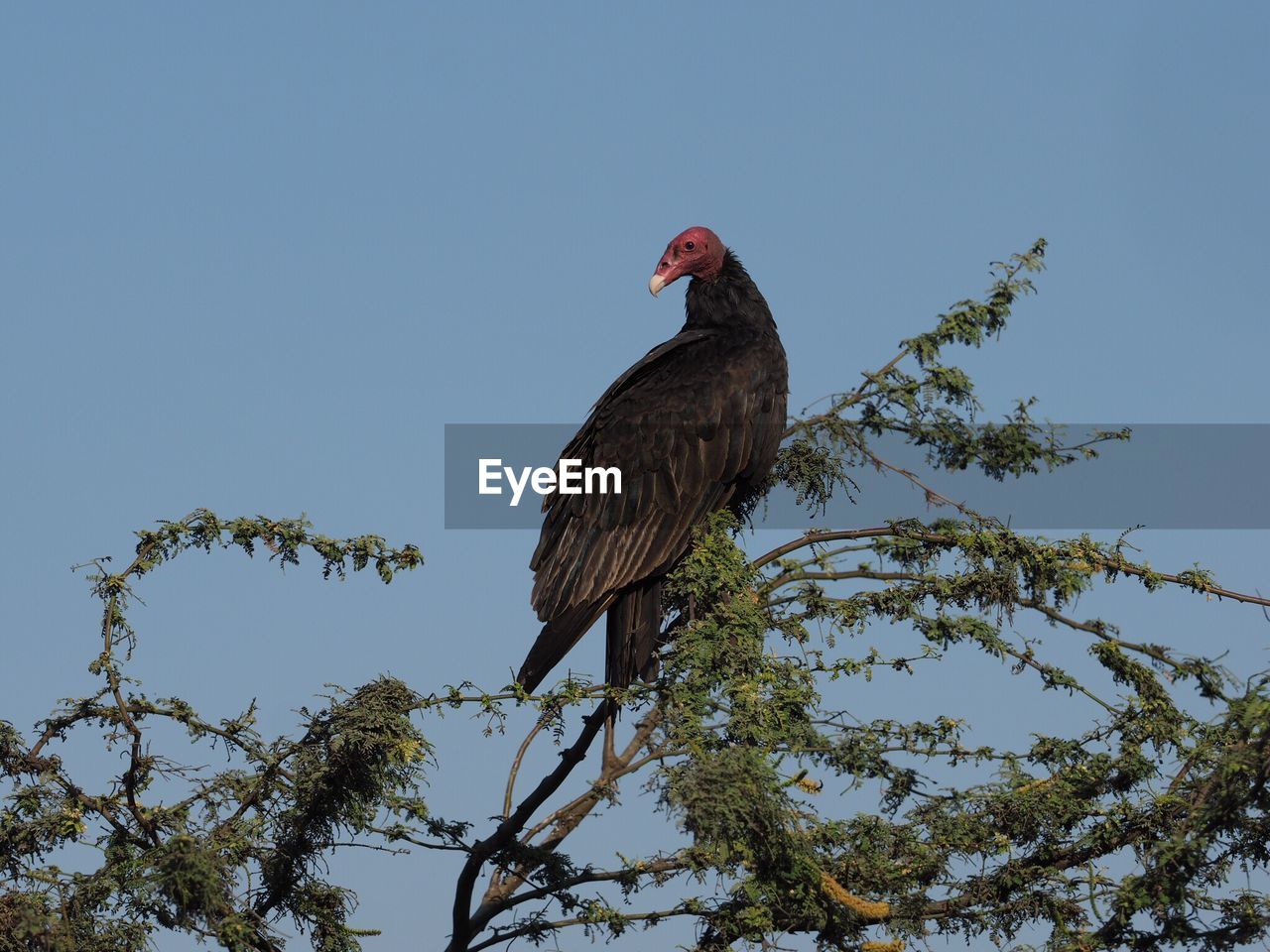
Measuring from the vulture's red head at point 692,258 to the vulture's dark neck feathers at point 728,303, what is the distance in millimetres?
51

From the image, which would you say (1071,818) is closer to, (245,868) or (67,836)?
(245,868)

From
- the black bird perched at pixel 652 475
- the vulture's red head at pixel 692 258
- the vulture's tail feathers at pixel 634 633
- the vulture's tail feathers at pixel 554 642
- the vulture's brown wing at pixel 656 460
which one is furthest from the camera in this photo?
the vulture's red head at pixel 692 258

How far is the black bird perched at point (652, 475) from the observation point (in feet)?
20.3

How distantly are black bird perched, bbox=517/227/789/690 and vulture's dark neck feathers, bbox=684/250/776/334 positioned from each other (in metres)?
0.02

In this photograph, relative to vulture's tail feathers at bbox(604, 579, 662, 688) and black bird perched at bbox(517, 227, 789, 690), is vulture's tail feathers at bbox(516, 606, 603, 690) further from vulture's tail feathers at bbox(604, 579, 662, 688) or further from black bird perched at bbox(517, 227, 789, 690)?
vulture's tail feathers at bbox(604, 579, 662, 688)

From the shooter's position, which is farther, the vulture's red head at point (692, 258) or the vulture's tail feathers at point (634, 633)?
the vulture's red head at point (692, 258)

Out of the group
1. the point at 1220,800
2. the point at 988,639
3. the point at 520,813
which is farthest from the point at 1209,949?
the point at 520,813

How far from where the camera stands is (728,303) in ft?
24.7

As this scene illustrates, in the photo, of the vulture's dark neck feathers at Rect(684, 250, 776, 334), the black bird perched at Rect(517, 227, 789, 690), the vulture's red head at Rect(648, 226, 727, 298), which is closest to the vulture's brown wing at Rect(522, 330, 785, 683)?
the black bird perched at Rect(517, 227, 789, 690)

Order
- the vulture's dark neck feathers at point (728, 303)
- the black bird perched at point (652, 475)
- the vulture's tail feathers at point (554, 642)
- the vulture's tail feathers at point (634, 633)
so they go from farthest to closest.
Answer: the vulture's dark neck feathers at point (728, 303) → the black bird perched at point (652, 475) → the vulture's tail feathers at point (634, 633) → the vulture's tail feathers at point (554, 642)

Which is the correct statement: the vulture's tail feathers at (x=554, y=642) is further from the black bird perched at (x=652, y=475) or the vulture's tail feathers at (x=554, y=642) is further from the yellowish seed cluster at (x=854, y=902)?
the yellowish seed cluster at (x=854, y=902)

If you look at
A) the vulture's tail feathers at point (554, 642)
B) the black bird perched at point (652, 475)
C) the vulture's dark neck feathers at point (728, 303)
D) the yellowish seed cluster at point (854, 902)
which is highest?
the vulture's dark neck feathers at point (728, 303)

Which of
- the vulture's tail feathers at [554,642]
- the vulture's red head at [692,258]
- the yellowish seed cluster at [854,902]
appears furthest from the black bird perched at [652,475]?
the yellowish seed cluster at [854,902]

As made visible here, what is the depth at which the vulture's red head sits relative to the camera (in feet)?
25.6
